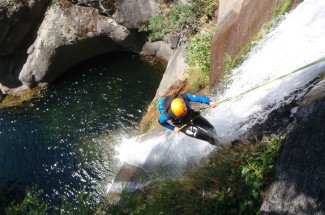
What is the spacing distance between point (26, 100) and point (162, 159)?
10.4 meters

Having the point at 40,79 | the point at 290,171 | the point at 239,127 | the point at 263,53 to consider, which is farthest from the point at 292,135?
the point at 40,79

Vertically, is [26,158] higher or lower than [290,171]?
lower

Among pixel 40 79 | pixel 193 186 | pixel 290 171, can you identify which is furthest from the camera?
pixel 40 79

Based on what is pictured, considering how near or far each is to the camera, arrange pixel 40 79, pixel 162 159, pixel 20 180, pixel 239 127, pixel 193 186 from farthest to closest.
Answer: pixel 40 79
pixel 20 180
pixel 162 159
pixel 239 127
pixel 193 186

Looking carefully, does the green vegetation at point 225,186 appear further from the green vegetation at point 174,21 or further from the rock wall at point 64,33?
the rock wall at point 64,33

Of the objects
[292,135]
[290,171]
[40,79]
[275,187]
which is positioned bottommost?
[40,79]

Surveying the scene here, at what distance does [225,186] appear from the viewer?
17.8 ft

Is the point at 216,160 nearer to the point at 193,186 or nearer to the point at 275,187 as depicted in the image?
the point at 193,186

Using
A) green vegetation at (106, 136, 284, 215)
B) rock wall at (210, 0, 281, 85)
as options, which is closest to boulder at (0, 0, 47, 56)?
rock wall at (210, 0, 281, 85)

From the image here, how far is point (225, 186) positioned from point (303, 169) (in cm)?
160

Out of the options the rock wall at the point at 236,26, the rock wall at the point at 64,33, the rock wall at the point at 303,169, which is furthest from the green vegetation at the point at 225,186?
the rock wall at the point at 64,33

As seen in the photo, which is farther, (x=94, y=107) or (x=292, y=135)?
(x=94, y=107)

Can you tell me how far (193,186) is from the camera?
19.6 ft

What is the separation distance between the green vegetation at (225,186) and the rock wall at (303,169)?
0.35 meters
